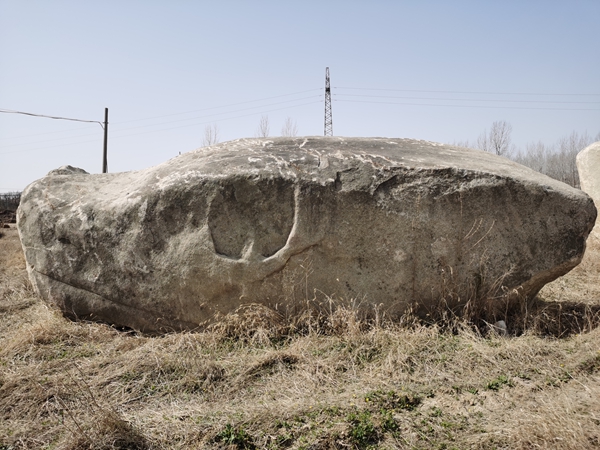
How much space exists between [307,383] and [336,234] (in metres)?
1.19

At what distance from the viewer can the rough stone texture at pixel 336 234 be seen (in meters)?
4.21

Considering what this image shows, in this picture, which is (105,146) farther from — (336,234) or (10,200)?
(336,234)

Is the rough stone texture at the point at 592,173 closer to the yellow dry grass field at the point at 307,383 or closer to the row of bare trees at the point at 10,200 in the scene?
the yellow dry grass field at the point at 307,383

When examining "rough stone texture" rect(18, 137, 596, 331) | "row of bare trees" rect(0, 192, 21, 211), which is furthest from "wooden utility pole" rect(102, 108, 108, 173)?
"rough stone texture" rect(18, 137, 596, 331)

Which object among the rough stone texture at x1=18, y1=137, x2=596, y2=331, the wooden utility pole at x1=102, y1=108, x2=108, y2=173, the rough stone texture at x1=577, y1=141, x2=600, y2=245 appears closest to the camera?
the rough stone texture at x1=18, y1=137, x2=596, y2=331

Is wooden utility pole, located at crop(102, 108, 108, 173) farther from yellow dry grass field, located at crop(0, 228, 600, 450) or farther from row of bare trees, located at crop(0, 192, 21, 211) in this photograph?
yellow dry grass field, located at crop(0, 228, 600, 450)

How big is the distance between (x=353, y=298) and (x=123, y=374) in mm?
1758

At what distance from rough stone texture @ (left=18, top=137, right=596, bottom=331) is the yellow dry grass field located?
0.81 feet

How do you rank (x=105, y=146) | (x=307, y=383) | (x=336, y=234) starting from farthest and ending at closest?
1. (x=105, y=146)
2. (x=336, y=234)
3. (x=307, y=383)

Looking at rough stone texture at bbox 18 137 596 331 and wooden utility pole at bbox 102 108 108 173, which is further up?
wooden utility pole at bbox 102 108 108 173

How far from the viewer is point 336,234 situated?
420 centimetres

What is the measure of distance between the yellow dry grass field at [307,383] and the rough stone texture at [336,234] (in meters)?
0.25

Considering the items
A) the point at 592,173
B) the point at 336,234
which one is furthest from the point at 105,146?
the point at 336,234

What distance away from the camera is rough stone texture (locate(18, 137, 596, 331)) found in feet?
13.8
